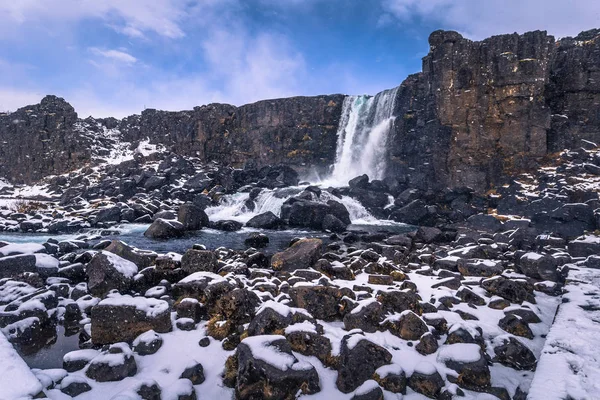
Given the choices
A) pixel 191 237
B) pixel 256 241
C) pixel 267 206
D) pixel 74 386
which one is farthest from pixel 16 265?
pixel 267 206

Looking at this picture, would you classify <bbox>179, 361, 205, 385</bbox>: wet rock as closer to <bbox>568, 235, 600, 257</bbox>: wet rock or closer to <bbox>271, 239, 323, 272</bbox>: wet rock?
<bbox>271, 239, 323, 272</bbox>: wet rock

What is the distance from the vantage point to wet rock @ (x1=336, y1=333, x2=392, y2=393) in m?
4.23

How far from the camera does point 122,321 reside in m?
5.45

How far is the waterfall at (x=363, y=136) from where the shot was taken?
93.0 feet

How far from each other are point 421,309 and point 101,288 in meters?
6.87

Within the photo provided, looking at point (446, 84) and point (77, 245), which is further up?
point (446, 84)

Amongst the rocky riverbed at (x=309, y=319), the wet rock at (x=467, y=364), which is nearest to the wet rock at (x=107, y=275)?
the rocky riverbed at (x=309, y=319)

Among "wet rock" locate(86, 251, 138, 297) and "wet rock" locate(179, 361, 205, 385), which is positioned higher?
"wet rock" locate(86, 251, 138, 297)

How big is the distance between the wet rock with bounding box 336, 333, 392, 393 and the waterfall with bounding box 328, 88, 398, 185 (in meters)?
24.8

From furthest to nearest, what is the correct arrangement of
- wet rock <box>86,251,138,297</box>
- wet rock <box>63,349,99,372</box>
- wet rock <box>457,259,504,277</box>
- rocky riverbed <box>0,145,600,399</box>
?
wet rock <box>457,259,504,277</box>, wet rock <box>86,251,138,297</box>, wet rock <box>63,349,99,372</box>, rocky riverbed <box>0,145,600,399</box>

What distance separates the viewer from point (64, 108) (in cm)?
4584

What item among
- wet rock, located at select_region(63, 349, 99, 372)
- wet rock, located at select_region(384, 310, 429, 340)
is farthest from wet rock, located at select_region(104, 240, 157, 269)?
wet rock, located at select_region(384, 310, 429, 340)

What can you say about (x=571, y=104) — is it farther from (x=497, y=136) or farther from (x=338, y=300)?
(x=338, y=300)

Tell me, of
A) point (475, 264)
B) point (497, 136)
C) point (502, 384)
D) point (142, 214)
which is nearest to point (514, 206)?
point (497, 136)
